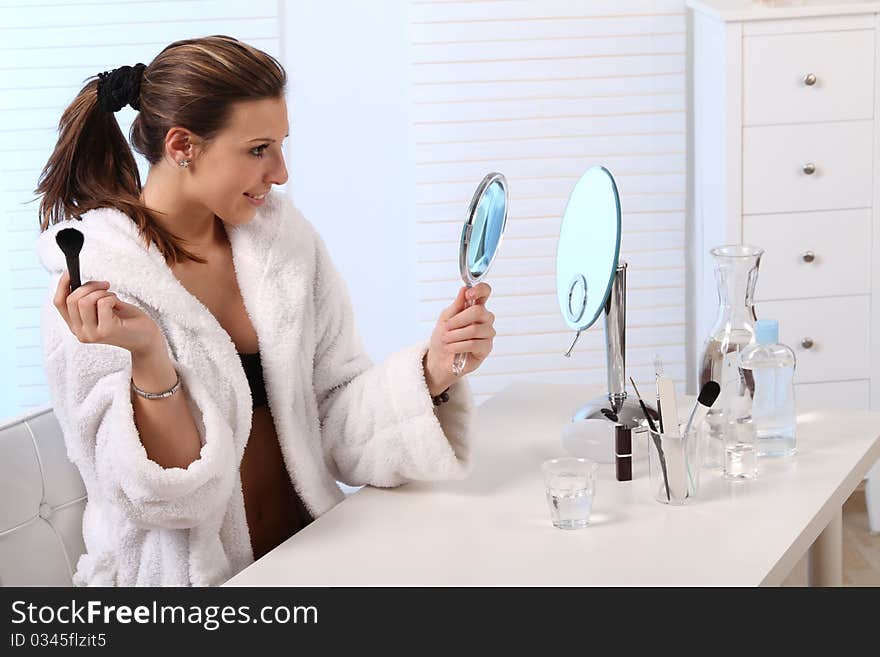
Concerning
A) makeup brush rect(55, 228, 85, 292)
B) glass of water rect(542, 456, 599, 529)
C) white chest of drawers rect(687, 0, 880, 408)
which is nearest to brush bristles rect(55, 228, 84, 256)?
makeup brush rect(55, 228, 85, 292)

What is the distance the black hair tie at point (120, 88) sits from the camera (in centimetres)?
176

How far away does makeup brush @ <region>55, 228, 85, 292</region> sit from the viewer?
134 cm

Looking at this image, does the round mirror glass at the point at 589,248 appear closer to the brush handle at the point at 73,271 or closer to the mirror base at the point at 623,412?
the mirror base at the point at 623,412

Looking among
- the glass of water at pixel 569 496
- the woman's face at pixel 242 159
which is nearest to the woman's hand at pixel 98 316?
the woman's face at pixel 242 159

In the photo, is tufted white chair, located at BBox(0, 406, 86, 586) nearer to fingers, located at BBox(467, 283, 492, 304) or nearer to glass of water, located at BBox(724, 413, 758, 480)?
fingers, located at BBox(467, 283, 492, 304)

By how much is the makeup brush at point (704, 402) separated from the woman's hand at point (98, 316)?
2.29ft

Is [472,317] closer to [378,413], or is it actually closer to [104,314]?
[378,413]

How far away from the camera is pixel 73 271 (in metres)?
1.37

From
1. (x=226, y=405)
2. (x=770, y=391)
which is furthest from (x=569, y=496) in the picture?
(x=226, y=405)

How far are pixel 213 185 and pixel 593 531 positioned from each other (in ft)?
2.41

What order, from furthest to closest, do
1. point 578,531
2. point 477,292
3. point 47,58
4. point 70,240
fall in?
1. point 47,58
2. point 477,292
3. point 578,531
4. point 70,240

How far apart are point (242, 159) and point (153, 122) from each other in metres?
0.15

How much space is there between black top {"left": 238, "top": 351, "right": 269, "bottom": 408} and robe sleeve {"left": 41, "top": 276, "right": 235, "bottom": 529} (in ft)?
0.63
